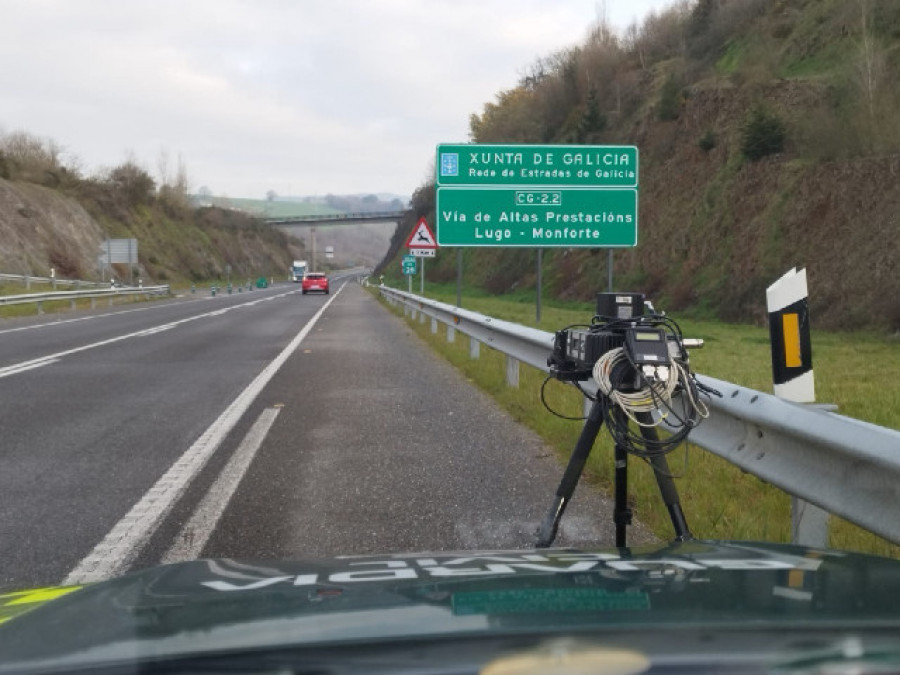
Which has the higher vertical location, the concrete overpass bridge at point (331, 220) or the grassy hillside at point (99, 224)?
the concrete overpass bridge at point (331, 220)

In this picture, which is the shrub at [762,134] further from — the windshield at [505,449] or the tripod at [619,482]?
the tripod at [619,482]

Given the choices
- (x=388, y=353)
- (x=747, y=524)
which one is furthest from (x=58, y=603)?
(x=388, y=353)

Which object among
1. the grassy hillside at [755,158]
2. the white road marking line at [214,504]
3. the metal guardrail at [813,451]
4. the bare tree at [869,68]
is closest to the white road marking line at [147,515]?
the white road marking line at [214,504]

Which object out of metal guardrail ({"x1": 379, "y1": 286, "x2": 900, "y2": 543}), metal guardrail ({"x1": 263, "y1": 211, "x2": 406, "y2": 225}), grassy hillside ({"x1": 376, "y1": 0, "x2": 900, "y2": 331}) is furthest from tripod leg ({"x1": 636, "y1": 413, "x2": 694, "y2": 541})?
metal guardrail ({"x1": 263, "y1": 211, "x2": 406, "y2": 225})

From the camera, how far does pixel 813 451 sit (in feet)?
10.4

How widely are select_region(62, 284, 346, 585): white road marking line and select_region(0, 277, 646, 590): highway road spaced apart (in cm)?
1

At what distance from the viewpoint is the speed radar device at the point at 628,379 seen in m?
3.04

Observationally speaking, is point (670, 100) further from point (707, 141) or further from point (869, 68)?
point (869, 68)

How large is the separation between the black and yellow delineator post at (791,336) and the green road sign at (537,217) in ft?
36.3

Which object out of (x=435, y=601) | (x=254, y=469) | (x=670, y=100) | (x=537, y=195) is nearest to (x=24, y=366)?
(x=254, y=469)

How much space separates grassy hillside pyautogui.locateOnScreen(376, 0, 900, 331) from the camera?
23094 millimetres

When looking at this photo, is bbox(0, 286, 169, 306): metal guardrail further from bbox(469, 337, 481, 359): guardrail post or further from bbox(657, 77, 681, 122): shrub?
bbox(657, 77, 681, 122): shrub

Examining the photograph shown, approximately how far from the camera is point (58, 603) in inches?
70.6

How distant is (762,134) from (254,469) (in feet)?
89.9
